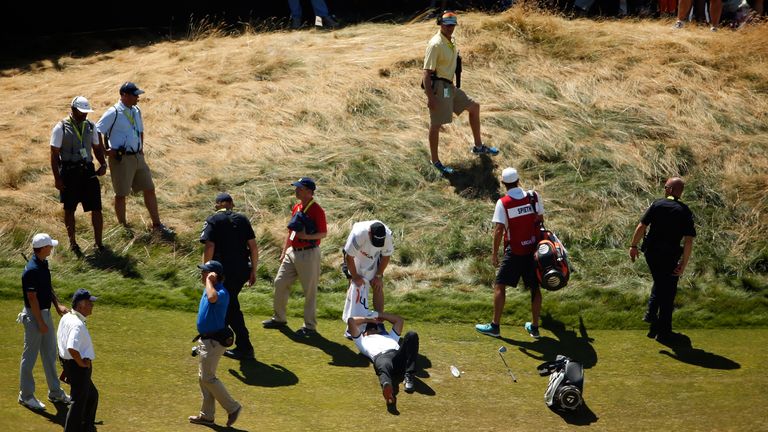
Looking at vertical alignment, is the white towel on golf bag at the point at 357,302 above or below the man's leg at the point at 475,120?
below

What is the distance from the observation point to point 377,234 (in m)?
10.4

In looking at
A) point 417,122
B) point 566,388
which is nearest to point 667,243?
point 566,388

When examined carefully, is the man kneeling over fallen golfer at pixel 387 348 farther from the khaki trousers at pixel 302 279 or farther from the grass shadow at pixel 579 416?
the grass shadow at pixel 579 416

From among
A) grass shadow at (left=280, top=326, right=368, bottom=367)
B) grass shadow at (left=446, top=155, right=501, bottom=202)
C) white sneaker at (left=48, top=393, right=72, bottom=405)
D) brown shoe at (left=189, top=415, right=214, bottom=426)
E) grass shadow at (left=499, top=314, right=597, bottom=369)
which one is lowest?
grass shadow at (left=499, top=314, right=597, bottom=369)

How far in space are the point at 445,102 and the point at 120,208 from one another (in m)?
4.59

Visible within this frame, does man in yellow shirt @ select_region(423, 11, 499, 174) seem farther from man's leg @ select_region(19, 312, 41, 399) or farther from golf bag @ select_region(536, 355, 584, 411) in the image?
man's leg @ select_region(19, 312, 41, 399)

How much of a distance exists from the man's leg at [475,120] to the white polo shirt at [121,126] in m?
4.58

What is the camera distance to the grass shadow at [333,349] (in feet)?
34.1

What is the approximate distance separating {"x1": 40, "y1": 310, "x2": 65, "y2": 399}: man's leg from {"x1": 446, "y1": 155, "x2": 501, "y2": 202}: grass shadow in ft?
21.6

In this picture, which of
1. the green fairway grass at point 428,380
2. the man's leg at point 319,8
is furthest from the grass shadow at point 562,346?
the man's leg at point 319,8

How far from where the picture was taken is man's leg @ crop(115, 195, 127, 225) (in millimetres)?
13122

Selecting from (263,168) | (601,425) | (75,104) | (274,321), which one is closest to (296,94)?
(263,168)

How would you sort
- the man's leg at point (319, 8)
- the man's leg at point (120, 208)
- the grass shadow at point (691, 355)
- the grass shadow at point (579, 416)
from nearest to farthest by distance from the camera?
the grass shadow at point (579, 416)
the grass shadow at point (691, 355)
the man's leg at point (120, 208)
the man's leg at point (319, 8)

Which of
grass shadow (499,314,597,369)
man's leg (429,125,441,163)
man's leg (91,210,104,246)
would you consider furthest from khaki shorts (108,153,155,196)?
grass shadow (499,314,597,369)
